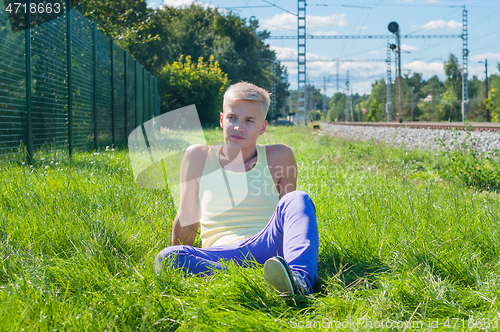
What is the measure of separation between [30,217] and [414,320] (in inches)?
86.4

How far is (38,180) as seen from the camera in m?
3.73

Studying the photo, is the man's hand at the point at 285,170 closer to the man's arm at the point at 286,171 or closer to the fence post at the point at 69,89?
the man's arm at the point at 286,171

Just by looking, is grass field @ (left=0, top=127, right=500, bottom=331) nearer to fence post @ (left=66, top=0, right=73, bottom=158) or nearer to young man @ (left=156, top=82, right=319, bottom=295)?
young man @ (left=156, top=82, right=319, bottom=295)

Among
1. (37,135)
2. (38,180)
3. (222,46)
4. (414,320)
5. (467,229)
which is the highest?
(222,46)

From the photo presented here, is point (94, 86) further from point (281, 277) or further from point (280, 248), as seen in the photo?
point (281, 277)

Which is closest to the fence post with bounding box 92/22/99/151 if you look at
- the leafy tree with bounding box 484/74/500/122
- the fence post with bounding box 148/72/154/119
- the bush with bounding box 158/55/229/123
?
the fence post with bounding box 148/72/154/119

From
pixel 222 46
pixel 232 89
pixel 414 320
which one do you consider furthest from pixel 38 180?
pixel 222 46

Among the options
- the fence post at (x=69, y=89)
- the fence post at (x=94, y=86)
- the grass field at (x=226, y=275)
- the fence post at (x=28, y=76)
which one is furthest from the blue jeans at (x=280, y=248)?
the fence post at (x=94, y=86)

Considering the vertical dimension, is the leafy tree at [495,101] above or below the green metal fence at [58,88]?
above

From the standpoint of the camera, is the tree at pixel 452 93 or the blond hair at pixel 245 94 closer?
the blond hair at pixel 245 94

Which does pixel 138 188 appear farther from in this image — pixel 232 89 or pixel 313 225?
pixel 313 225

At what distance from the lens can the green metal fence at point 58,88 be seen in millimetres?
5257

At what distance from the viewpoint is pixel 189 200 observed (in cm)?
256

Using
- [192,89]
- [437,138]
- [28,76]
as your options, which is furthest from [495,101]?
[28,76]
